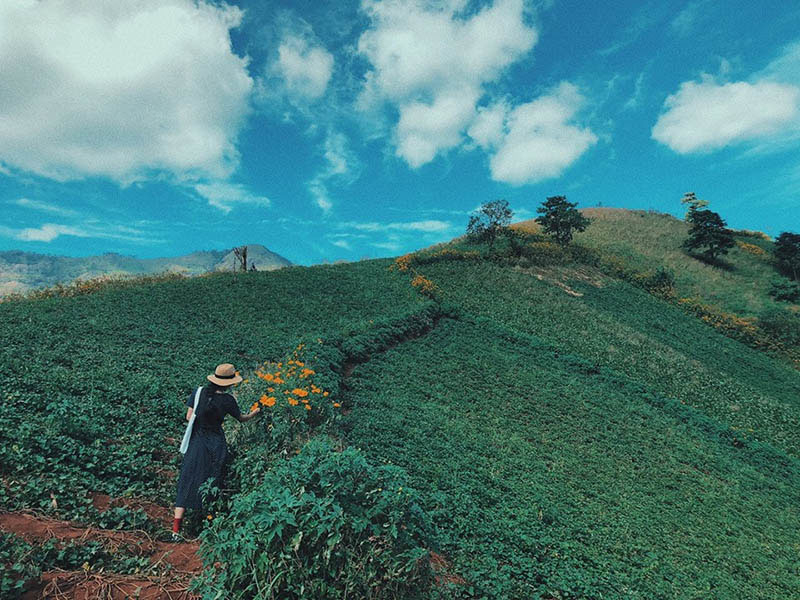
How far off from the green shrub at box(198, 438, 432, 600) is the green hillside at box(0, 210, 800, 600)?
21mm

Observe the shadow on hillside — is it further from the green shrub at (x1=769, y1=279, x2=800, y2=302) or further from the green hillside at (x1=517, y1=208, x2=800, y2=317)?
the green shrub at (x1=769, y1=279, x2=800, y2=302)

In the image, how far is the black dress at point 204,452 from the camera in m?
4.89

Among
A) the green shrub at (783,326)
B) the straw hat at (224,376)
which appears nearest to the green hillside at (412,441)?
the straw hat at (224,376)

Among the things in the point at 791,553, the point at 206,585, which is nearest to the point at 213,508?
the point at 206,585

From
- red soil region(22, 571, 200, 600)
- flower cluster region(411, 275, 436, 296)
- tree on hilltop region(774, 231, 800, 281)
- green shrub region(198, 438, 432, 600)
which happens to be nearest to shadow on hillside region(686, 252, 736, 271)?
tree on hilltop region(774, 231, 800, 281)

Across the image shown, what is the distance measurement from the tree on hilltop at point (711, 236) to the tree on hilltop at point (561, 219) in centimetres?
1329

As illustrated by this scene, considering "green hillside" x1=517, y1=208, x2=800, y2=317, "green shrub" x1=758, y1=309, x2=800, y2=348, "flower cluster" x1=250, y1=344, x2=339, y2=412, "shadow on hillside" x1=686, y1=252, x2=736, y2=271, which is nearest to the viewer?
"flower cluster" x1=250, y1=344, x2=339, y2=412

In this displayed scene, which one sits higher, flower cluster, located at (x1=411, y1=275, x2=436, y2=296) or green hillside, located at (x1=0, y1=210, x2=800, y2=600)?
flower cluster, located at (x1=411, y1=275, x2=436, y2=296)

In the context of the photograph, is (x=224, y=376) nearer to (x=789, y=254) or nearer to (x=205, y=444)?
(x=205, y=444)

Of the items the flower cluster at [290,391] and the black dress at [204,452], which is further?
the flower cluster at [290,391]

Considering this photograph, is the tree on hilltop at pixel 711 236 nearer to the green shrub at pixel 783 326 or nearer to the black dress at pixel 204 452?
the green shrub at pixel 783 326

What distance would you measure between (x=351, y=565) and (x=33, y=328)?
1136 centimetres

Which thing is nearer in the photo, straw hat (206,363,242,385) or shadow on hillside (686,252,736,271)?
straw hat (206,363,242,385)

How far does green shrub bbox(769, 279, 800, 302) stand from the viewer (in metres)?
33.2
